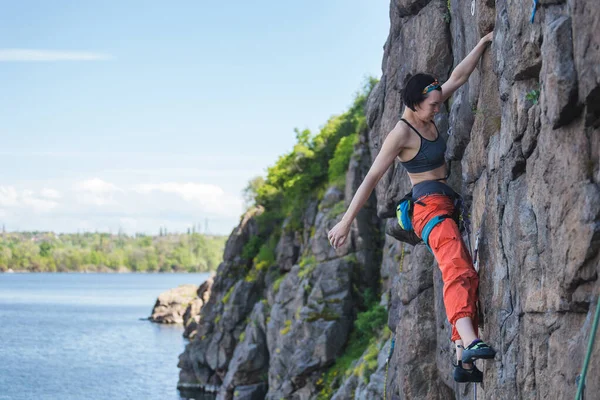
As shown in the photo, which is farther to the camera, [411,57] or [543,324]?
[411,57]

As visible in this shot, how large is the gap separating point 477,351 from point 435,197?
2095 mm

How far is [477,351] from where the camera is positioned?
334 inches

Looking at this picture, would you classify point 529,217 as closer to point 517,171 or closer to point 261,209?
point 517,171

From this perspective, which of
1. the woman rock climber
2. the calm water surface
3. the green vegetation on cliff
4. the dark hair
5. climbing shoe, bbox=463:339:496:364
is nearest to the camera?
climbing shoe, bbox=463:339:496:364

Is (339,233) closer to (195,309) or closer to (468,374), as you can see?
(468,374)

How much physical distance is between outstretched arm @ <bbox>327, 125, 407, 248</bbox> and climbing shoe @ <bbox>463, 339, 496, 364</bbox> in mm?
1789

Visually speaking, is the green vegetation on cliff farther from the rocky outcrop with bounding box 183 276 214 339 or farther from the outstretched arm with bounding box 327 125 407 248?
the rocky outcrop with bounding box 183 276 214 339

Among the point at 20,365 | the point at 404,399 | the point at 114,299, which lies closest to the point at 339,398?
the point at 404,399

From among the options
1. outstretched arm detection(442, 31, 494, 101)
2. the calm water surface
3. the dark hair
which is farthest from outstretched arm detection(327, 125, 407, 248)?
the calm water surface

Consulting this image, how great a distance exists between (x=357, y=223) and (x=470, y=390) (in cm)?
2621

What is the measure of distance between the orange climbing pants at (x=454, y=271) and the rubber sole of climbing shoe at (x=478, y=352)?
1.59 feet

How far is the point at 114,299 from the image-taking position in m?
157

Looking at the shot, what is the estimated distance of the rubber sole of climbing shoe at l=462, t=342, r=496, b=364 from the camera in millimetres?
8477

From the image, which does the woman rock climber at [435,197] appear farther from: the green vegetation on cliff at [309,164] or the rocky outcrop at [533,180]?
the green vegetation on cliff at [309,164]
